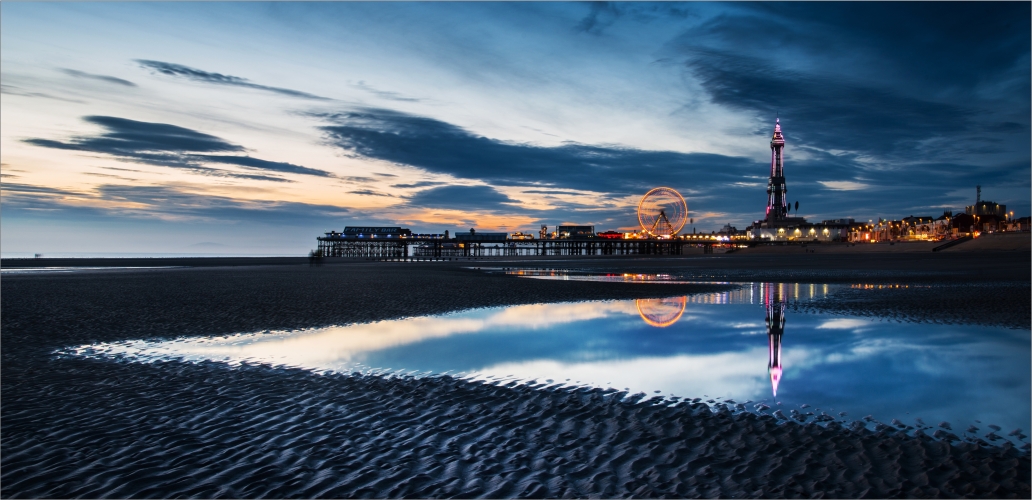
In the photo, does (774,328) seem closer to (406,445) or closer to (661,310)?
(661,310)

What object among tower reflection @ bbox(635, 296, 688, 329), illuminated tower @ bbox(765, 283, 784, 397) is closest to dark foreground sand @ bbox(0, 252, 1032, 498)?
illuminated tower @ bbox(765, 283, 784, 397)

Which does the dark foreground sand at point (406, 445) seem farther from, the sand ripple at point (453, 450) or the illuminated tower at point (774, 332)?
the illuminated tower at point (774, 332)

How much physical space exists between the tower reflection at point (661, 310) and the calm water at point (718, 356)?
18 cm

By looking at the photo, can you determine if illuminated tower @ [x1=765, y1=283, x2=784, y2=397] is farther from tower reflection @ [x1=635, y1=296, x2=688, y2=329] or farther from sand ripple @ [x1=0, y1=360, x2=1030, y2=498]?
tower reflection @ [x1=635, y1=296, x2=688, y2=329]

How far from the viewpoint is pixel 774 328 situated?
12562mm

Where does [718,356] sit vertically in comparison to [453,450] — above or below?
above

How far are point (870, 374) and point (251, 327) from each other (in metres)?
12.7

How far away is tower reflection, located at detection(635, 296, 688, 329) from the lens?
46.4 ft

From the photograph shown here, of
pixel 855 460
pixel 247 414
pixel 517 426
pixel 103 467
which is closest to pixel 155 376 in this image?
pixel 247 414

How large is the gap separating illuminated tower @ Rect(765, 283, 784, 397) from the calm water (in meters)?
0.05

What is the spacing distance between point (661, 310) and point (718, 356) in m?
7.12

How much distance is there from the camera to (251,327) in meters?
13.3

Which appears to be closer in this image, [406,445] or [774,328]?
[406,445]

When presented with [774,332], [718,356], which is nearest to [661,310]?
[774,332]
